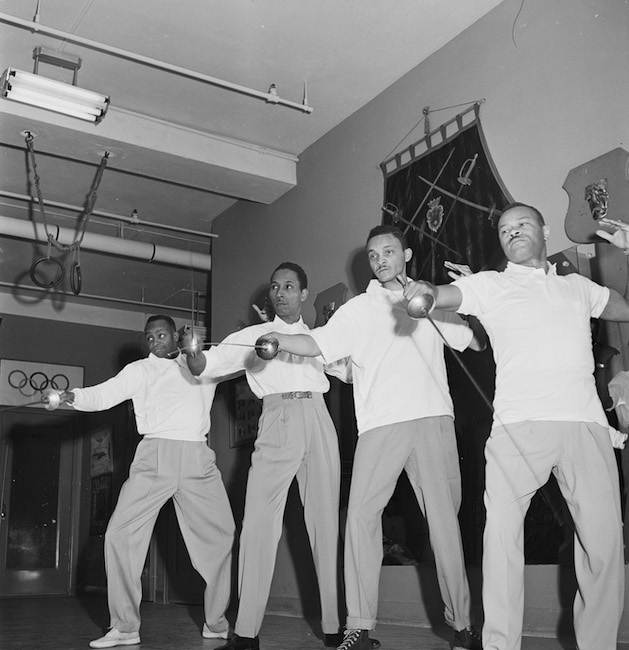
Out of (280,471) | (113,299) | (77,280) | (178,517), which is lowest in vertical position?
(178,517)

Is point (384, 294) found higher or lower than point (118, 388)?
higher

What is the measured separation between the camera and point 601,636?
2.31 m

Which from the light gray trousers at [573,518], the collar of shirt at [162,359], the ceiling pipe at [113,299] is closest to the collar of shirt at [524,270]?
the light gray trousers at [573,518]

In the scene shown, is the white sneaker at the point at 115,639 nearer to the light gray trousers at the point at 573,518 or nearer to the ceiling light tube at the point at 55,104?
the light gray trousers at the point at 573,518

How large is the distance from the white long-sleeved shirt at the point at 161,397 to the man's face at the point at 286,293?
1.87 ft

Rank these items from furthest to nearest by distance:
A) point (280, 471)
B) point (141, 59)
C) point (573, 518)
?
point (141, 59) → point (280, 471) → point (573, 518)

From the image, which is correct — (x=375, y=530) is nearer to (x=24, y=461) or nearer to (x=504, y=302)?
(x=504, y=302)

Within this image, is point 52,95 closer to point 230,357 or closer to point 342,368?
point 230,357

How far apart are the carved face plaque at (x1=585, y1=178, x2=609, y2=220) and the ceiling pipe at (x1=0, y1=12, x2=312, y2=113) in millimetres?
1944

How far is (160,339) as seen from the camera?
4.18 metres

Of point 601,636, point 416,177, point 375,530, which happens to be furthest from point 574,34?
point 601,636

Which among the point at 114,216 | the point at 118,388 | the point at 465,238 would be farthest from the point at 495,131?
the point at 114,216

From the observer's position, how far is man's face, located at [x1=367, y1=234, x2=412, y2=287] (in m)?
3.19

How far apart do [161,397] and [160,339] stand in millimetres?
349
